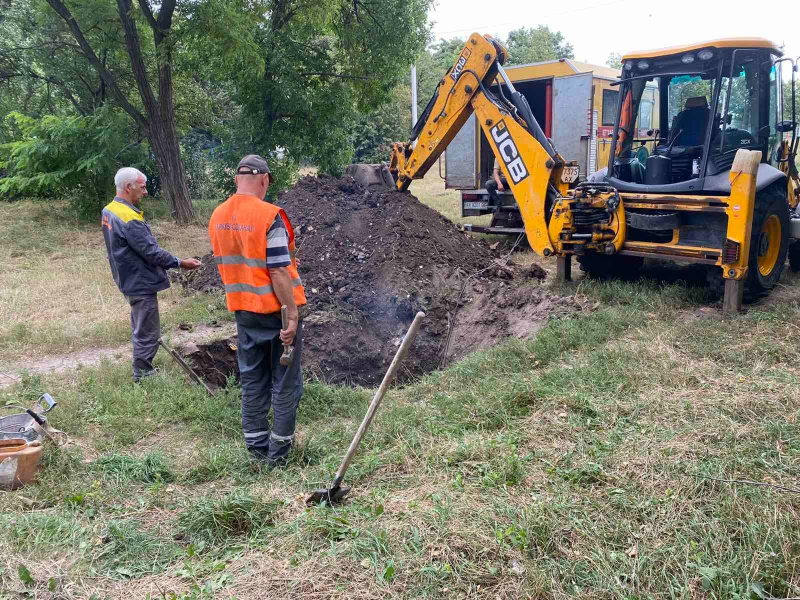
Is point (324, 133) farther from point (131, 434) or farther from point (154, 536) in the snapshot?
point (154, 536)

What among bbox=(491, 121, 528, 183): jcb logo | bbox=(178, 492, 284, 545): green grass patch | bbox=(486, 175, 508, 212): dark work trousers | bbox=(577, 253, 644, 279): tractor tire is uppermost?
bbox=(491, 121, 528, 183): jcb logo

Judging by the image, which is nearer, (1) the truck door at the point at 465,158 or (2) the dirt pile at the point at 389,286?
(2) the dirt pile at the point at 389,286

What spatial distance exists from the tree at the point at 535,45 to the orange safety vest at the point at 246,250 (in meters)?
36.7

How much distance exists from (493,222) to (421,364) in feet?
16.0

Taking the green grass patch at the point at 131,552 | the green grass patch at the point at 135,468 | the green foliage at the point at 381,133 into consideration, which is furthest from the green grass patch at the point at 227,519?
the green foliage at the point at 381,133

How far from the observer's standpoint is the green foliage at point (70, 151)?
1362 centimetres

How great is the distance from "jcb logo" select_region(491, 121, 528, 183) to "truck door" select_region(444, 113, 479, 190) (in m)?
4.56

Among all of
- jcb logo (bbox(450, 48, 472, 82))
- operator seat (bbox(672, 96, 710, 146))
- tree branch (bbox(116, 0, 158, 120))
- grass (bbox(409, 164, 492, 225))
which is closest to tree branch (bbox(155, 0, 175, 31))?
tree branch (bbox(116, 0, 158, 120))

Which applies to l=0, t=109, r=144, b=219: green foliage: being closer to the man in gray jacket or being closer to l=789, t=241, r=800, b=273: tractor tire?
the man in gray jacket

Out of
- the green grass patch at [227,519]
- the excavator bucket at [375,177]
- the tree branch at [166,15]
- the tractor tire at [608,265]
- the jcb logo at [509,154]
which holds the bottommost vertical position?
the green grass patch at [227,519]

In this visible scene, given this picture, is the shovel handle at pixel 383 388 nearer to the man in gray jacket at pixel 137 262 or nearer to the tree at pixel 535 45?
the man in gray jacket at pixel 137 262

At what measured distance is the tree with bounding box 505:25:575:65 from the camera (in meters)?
39.7

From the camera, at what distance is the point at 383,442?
434 cm

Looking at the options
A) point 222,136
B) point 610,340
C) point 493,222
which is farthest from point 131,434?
point 222,136
